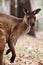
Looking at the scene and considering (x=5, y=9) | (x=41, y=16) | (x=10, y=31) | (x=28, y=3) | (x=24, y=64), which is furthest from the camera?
(x=5, y=9)

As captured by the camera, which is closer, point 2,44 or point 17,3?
point 2,44

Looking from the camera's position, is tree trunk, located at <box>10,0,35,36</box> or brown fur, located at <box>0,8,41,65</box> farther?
tree trunk, located at <box>10,0,35,36</box>

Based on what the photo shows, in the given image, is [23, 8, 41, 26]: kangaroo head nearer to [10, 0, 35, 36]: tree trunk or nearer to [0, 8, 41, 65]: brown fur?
[0, 8, 41, 65]: brown fur

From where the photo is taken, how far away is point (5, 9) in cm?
1745

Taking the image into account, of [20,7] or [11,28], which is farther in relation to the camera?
[20,7]

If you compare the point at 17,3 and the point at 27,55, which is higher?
the point at 17,3

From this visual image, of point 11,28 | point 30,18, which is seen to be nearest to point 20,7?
point 30,18

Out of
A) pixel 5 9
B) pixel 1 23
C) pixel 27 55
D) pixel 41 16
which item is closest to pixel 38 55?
pixel 27 55

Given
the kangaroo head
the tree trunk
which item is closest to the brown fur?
the kangaroo head

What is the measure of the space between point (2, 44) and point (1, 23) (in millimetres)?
449

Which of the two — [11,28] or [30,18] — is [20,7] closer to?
[30,18]

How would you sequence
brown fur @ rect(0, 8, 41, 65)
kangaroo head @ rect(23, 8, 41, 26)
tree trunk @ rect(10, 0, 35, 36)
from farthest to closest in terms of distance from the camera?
tree trunk @ rect(10, 0, 35, 36) < kangaroo head @ rect(23, 8, 41, 26) < brown fur @ rect(0, 8, 41, 65)

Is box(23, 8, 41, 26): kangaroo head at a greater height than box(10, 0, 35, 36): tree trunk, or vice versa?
box(23, 8, 41, 26): kangaroo head

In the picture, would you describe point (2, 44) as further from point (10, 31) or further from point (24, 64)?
point (24, 64)
